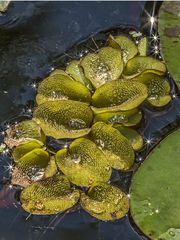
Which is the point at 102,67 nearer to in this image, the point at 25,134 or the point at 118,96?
the point at 118,96

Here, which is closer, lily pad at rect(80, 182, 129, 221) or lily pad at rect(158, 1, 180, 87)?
lily pad at rect(80, 182, 129, 221)

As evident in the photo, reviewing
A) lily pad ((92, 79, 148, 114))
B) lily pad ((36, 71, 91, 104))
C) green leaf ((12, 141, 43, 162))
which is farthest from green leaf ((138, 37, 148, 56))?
green leaf ((12, 141, 43, 162))

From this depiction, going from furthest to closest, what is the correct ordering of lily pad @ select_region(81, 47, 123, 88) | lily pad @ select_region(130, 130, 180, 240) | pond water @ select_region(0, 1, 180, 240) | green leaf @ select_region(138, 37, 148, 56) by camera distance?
1. green leaf @ select_region(138, 37, 148, 56)
2. lily pad @ select_region(81, 47, 123, 88)
3. pond water @ select_region(0, 1, 180, 240)
4. lily pad @ select_region(130, 130, 180, 240)

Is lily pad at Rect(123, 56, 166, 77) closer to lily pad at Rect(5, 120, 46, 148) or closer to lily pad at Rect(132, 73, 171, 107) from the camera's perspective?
lily pad at Rect(132, 73, 171, 107)

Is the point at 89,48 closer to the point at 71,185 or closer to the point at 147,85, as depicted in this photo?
the point at 147,85

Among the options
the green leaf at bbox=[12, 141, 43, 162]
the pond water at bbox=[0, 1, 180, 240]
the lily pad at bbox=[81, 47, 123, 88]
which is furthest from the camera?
the lily pad at bbox=[81, 47, 123, 88]

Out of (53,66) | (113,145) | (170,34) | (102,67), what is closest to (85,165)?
(113,145)

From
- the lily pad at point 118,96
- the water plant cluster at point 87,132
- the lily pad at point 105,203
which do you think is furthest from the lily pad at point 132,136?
the lily pad at point 105,203

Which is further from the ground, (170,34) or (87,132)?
(170,34)
